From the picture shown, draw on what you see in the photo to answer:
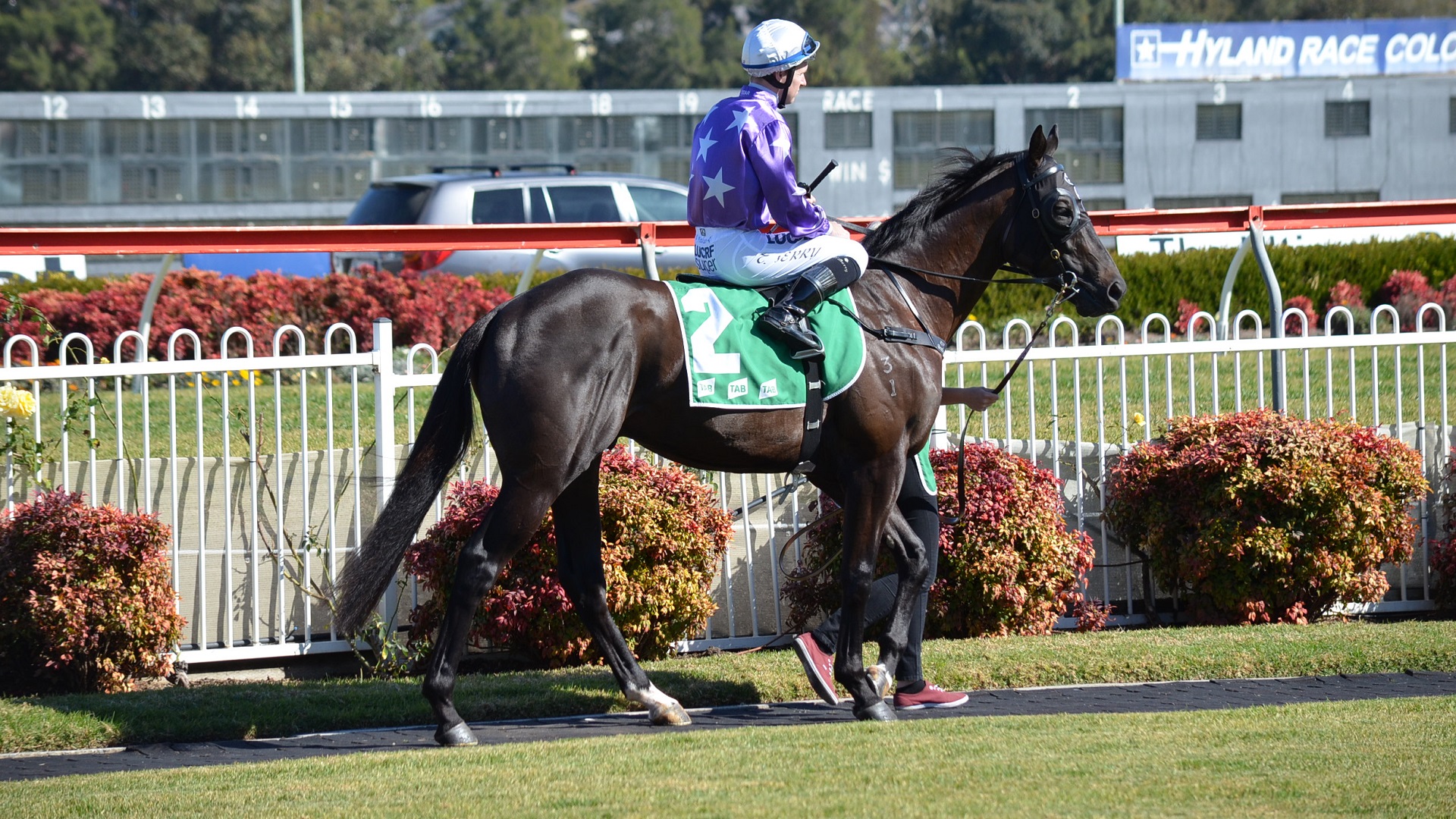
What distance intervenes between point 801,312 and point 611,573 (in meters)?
1.53

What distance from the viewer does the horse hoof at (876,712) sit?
5402mm

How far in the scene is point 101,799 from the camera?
4332 mm

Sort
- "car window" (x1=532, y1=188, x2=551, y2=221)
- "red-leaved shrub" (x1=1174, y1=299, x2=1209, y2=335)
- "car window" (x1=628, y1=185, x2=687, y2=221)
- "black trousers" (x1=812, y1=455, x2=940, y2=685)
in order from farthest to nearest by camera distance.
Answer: "car window" (x1=628, y1=185, x2=687, y2=221)
"car window" (x1=532, y1=188, x2=551, y2=221)
"red-leaved shrub" (x1=1174, y1=299, x2=1209, y2=335)
"black trousers" (x1=812, y1=455, x2=940, y2=685)

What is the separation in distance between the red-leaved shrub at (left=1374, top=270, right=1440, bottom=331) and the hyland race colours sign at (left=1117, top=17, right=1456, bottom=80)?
22.4 m

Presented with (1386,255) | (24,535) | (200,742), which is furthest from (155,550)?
(1386,255)

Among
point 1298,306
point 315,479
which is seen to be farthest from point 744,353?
point 1298,306

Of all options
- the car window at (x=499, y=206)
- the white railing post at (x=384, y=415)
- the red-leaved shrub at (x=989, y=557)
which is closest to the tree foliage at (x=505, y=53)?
the car window at (x=499, y=206)

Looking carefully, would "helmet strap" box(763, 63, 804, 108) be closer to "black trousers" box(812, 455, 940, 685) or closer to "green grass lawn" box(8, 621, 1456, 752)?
"black trousers" box(812, 455, 940, 685)

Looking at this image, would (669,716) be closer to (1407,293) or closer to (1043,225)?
(1043,225)

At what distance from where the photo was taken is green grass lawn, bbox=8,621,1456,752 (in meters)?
5.45

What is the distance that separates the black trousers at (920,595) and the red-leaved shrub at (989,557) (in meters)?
0.68

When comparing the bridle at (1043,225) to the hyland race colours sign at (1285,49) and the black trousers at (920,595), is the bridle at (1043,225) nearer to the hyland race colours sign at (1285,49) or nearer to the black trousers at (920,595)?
the black trousers at (920,595)

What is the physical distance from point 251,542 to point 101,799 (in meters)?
2.29

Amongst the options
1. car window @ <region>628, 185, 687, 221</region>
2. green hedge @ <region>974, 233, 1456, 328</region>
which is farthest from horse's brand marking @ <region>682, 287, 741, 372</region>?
car window @ <region>628, 185, 687, 221</region>
